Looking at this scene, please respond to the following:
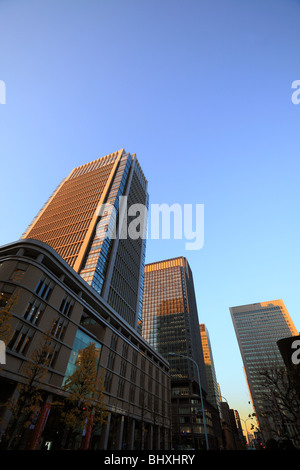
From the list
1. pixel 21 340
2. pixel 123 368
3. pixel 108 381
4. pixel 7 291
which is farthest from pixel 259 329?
pixel 7 291

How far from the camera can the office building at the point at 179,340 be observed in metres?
78.9

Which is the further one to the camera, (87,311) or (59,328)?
(87,311)

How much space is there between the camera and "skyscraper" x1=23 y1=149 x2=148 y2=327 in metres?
55.5

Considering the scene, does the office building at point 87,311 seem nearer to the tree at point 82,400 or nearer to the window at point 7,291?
the window at point 7,291

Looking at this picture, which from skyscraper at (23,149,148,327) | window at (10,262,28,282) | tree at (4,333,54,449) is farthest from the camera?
skyscraper at (23,149,148,327)

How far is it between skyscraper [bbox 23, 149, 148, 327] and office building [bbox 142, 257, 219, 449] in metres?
33.4

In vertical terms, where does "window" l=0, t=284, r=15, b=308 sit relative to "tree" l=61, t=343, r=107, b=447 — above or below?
above

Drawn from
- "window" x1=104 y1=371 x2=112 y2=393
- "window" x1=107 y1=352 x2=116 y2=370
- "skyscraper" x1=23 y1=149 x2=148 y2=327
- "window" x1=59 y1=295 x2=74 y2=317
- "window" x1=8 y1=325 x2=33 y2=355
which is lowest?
"window" x1=8 y1=325 x2=33 y2=355

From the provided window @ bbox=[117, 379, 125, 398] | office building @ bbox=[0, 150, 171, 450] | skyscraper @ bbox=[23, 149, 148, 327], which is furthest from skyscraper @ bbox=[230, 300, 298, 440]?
window @ bbox=[117, 379, 125, 398]

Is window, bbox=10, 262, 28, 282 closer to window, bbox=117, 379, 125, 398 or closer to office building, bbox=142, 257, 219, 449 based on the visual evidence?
window, bbox=117, 379, 125, 398

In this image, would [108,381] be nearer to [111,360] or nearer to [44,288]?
[111,360]

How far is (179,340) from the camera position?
381ft

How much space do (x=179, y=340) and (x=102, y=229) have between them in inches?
3252
